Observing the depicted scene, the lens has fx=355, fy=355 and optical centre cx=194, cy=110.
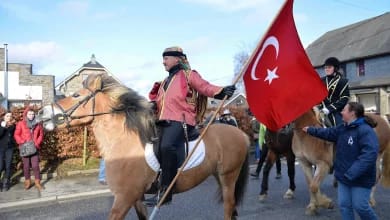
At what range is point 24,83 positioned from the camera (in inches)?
1166

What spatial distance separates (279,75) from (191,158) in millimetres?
1592

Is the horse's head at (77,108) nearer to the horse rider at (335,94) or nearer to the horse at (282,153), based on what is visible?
the horse rider at (335,94)

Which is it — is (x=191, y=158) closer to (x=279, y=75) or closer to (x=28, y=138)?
(x=279, y=75)

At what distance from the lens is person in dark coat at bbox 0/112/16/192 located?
28.5ft

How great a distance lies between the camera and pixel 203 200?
23.9 ft

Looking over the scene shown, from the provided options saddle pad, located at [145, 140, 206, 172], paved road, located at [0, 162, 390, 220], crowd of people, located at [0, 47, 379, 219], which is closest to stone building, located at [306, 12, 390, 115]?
paved road, located at [0, 162, 390, 220]

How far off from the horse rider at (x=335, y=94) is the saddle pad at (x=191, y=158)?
2864 millimetres

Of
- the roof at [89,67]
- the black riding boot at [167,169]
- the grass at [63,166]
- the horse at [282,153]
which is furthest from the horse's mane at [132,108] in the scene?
the roof at [89,67]

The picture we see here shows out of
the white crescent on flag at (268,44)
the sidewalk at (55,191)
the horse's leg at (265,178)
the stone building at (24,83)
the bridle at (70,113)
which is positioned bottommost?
the sidewalk at (55,191)

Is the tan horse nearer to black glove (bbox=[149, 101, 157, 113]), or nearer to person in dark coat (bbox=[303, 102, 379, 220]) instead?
person in dark coat (bbox=[303, 102, 379, 220])

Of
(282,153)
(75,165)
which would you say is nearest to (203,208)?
(282,153)

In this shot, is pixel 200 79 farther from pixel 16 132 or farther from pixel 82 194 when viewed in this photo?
pixel 16 132

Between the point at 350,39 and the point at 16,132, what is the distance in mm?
35081

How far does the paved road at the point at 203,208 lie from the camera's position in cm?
614
